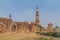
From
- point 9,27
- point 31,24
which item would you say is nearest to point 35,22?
point 31,24

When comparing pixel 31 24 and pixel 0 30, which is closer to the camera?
pixel 0 30

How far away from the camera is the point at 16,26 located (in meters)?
38.4

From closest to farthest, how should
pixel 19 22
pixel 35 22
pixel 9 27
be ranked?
pixel 9 27
pixel 19 22
pixel 35 22

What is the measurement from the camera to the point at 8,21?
3609 centimetres

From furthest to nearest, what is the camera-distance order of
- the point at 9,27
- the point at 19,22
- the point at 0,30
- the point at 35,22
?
the point at 35,22 → the point at 19,22 → the point at 9,27 → the point at 0,30

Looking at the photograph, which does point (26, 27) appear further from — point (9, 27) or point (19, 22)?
point (9, 27)

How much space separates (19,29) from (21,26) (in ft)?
3.15

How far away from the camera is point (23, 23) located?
130 ft

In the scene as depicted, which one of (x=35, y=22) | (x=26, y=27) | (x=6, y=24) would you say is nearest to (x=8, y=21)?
(x=6, y=24)

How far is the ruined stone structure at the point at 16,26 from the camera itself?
35469 millimetres

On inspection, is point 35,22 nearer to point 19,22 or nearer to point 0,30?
point 19,22

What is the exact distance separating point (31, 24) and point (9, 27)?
7.28 metres

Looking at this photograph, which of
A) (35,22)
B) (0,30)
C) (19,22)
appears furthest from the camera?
(35,22)

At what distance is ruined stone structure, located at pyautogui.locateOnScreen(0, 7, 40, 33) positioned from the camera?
3547 cm
